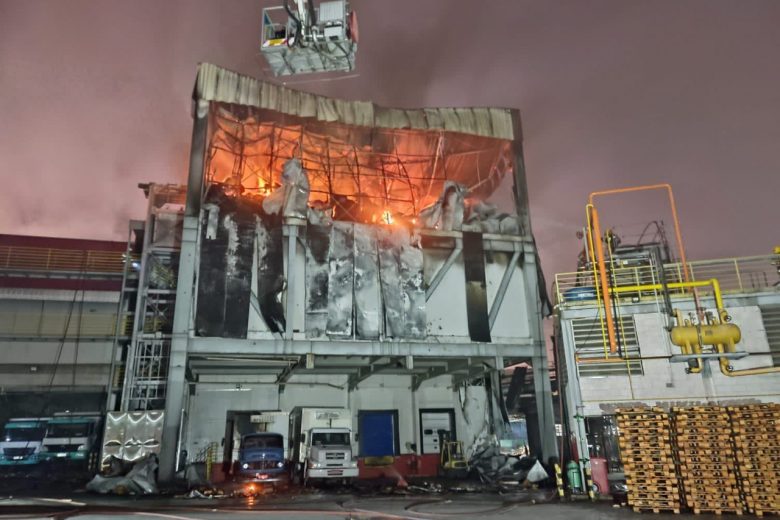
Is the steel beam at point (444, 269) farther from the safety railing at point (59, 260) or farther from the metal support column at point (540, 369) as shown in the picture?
the safety railing at point (59, 260)

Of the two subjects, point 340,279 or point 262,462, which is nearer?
point 340,279

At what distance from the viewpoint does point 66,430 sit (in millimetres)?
26547

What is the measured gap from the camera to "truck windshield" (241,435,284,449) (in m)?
21.5

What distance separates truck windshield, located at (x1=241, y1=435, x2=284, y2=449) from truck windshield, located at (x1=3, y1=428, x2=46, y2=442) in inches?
495

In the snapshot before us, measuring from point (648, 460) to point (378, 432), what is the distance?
55.2 ft

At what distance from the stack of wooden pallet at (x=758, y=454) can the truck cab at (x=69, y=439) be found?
2842 centimetres

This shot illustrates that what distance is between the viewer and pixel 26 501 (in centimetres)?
1398

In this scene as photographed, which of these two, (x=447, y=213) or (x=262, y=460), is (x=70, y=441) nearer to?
(x=262, y=460)

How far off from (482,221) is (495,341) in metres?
5.43

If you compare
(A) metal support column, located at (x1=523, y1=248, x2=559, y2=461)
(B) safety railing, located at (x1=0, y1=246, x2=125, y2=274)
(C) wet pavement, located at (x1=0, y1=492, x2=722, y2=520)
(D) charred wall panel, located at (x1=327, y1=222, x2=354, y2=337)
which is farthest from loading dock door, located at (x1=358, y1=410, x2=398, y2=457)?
(B) safety railing, located at (x1=0, y1=246, x2=125, y2=274)

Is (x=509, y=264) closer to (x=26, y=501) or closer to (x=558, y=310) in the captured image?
(x=558, y=310)

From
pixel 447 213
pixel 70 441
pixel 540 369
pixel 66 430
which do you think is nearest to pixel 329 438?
pixel 540 369

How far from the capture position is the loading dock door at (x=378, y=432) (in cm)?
2698

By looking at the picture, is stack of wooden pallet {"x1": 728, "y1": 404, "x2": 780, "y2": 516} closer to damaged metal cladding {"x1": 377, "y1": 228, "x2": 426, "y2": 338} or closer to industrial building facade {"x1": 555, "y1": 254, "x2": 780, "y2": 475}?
industrial building facade {"x1": 555, "y1": 254, "x2": 780, "y2": 475}
